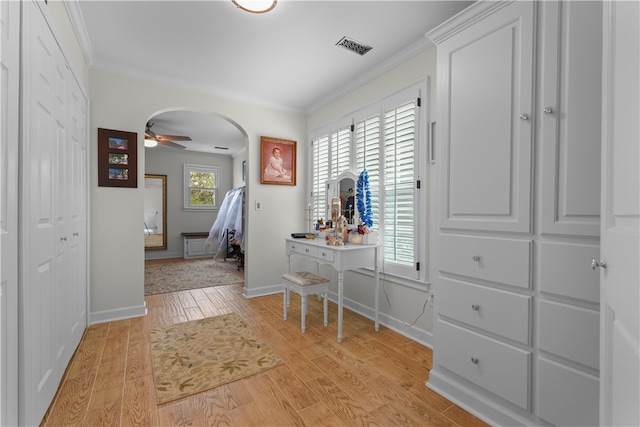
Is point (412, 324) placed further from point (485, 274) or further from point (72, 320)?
point (72, 320)

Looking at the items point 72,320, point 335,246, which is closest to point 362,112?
point 335,246

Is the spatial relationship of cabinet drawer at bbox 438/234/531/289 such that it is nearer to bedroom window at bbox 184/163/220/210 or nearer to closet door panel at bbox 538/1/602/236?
closet door panel at bbox 538/1/602/236

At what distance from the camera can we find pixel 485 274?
1565 mm

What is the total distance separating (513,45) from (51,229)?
2.62m

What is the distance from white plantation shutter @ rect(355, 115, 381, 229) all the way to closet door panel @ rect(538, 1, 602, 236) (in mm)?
1622

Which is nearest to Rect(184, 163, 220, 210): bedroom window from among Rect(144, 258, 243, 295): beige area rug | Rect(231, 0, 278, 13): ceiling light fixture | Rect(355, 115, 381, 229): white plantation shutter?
Rect(144, 258, 243, 295): beige area rug

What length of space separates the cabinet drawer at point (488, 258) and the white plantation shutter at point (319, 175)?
2.06m

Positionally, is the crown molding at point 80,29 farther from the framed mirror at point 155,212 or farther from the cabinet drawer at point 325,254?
the framed mirror at point 155,212

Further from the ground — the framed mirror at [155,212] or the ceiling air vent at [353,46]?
the ceiling air vent at [353,46]

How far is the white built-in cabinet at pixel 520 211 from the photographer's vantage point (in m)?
1.24

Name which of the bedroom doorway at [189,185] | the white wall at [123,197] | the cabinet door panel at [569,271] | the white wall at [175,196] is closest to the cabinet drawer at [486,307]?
the cabinet door panel at [569,271]

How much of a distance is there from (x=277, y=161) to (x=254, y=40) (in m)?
1.63

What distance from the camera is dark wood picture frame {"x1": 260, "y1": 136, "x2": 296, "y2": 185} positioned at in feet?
12.4
